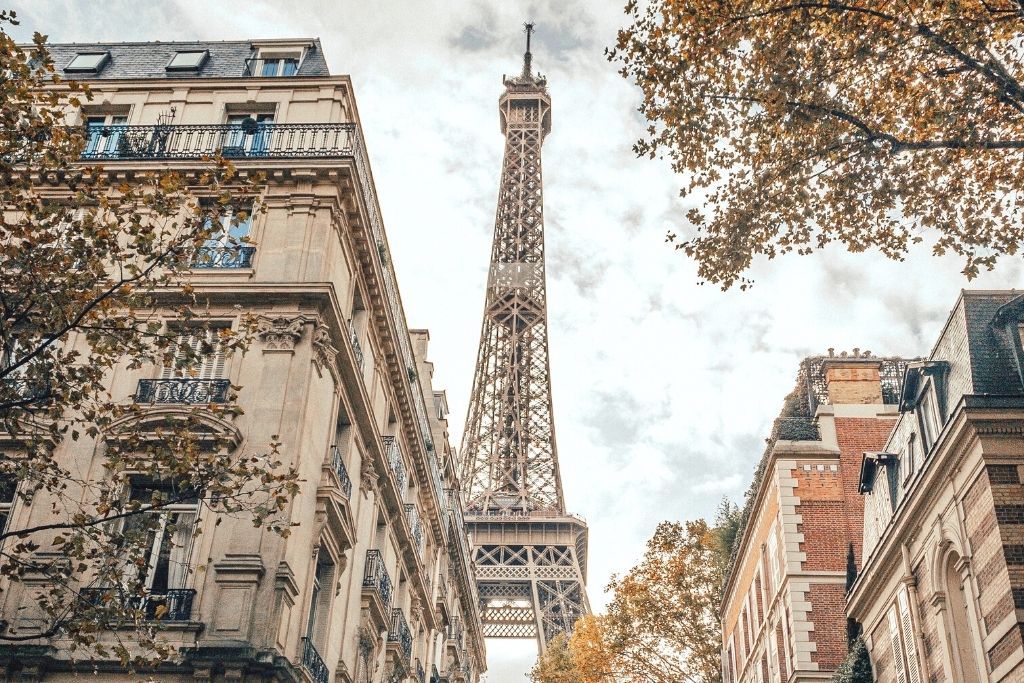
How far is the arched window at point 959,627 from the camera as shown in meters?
19.3

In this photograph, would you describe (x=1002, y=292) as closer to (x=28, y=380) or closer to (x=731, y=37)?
(x=731, y=37)

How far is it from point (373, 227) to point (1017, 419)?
14.7m

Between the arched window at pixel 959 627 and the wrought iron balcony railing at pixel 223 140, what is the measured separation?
1458 centimetres

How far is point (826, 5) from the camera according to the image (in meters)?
15.0

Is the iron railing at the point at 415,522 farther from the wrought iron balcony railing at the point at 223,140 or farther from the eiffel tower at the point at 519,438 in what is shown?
the eiffel tower at the point at 519,438

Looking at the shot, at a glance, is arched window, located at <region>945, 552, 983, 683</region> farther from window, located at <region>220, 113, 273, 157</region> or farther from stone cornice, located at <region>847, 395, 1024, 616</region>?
window, located at <region>220, 113, 273, 157</region>

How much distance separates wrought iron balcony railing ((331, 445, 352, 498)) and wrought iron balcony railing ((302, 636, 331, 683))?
11.0 feet

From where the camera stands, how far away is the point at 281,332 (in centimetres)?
2234

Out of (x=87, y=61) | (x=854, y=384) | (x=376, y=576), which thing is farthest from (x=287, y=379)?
(x=854, y=384)

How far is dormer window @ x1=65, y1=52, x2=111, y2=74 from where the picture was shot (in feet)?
92.3

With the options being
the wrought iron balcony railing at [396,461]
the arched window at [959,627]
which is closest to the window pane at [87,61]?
the wrought iron balcony railing at [396,461]

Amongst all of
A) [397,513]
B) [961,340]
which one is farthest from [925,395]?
[397,513]

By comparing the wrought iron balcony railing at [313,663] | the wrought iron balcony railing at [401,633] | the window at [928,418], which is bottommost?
the wrought iron balcony railing at [313,663]

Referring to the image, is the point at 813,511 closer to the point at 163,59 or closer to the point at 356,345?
the point at 356,345
